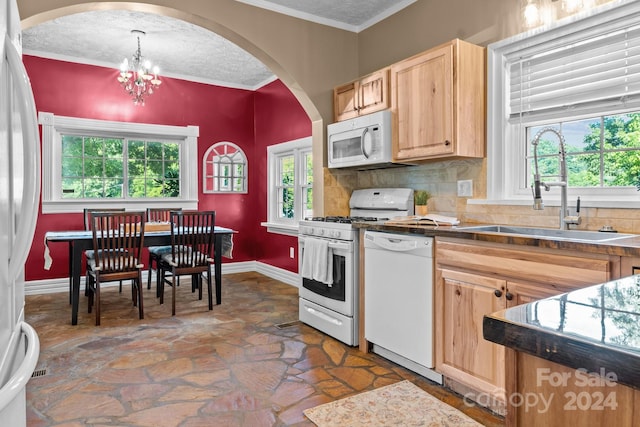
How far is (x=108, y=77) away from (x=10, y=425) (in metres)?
5.09

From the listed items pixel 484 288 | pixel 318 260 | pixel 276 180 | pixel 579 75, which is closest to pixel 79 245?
pixel 318 260

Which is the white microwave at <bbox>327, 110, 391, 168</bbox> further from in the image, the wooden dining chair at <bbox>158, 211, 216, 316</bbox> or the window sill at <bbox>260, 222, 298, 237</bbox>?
the window sill at <bbox>260, 222, 298, 237</bbox>

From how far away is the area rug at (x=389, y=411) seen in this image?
6.71 ft

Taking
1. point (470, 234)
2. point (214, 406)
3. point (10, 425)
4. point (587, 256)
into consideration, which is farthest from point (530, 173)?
point (10, 425)

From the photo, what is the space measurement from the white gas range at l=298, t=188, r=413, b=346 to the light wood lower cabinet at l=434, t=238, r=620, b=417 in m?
0.78

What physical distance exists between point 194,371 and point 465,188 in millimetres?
2226

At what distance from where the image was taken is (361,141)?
134 inches

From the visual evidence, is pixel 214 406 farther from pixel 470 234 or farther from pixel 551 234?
pixel 551 234

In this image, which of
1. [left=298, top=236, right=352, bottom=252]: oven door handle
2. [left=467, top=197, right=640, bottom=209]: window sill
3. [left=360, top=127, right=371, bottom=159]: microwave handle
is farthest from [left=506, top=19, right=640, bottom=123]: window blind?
[left=298, top=236, right=352, bottom=252]: oven door handle

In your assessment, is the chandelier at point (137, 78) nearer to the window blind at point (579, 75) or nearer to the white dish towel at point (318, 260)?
the white dish towel at point (318, 260)

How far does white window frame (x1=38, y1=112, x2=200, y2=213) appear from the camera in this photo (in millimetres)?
4863

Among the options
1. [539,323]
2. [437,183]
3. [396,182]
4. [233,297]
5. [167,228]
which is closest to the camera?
[539,323]

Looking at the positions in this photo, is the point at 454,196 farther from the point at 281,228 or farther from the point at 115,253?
the point at 115,253

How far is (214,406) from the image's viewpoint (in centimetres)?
223
